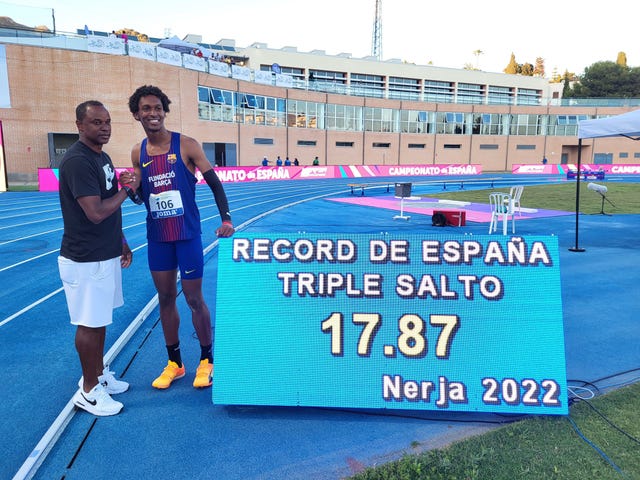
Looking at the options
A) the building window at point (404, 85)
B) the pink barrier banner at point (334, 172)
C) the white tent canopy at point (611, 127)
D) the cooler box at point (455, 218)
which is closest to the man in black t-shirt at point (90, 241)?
the white tent canopy at point (611, 127)

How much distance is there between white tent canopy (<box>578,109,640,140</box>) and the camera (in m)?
8.59

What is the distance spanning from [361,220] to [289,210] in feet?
12.0

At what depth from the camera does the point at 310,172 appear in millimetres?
36375

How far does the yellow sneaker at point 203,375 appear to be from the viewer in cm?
382

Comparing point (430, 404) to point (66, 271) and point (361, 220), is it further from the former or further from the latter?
point (361, 220)

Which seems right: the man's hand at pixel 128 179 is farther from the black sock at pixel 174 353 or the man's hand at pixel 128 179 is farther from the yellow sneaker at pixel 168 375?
the yellow sneaker at pixel 168 375

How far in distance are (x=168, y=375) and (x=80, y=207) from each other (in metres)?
1.58

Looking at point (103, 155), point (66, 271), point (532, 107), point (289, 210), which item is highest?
point (532, 107)

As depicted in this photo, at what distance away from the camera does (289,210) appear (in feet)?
55.4

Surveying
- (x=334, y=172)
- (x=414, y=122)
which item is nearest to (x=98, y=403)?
(x=334, y=172)

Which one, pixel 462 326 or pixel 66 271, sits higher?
pixel 66 271

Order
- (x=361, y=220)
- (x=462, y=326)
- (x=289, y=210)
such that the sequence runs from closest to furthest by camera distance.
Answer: (x=462, y=326) → (x=361, y=220) → (x=289, y=210)

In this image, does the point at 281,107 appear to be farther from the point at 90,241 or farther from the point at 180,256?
the point at 90,241

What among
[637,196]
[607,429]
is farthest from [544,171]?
[607,429]
